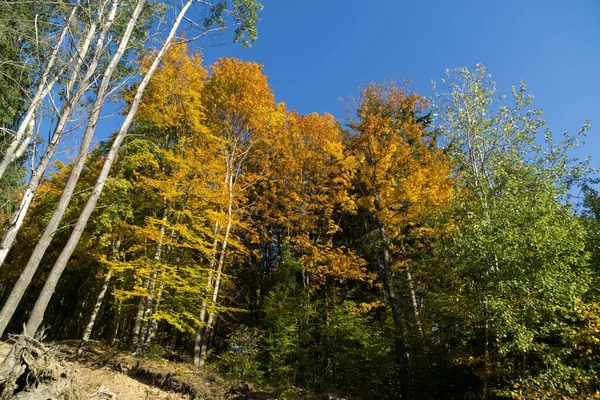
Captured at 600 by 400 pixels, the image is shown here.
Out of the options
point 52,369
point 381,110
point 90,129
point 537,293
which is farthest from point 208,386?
point 381,110

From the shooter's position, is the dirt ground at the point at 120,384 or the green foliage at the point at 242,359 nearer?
the dirt ground at the point at 120,384

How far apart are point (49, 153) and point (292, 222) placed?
31.2ft

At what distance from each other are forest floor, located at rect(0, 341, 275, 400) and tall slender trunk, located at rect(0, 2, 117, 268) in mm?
3418

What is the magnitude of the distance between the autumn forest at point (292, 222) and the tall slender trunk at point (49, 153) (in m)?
0.04

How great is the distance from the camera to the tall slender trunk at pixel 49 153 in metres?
6.25

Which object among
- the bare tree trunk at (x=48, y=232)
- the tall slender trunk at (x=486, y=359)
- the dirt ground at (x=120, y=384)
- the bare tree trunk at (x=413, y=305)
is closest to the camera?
the bare tree trunk at (x=48, y=232)

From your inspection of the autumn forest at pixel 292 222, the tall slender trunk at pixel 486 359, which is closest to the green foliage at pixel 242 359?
the autumn forest at pixel 292 222

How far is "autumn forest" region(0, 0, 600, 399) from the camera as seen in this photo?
5730 millimetres

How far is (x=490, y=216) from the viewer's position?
22.0 ft

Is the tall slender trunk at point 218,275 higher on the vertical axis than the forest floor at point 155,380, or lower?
higher

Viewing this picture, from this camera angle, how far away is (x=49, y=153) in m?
6.30

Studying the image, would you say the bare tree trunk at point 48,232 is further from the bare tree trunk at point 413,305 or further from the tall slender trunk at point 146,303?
the bare tree trunk at point 413,305

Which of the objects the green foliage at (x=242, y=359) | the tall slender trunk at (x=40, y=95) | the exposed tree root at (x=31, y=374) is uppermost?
the tall slender trunk at (x=40, y=95)

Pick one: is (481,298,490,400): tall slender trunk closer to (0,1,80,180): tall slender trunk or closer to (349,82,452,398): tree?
(349,82,452,398): tree
